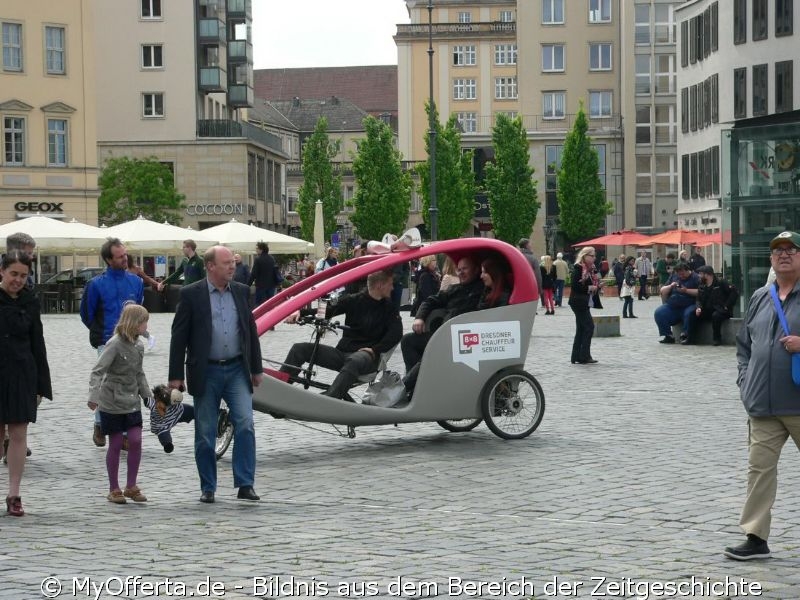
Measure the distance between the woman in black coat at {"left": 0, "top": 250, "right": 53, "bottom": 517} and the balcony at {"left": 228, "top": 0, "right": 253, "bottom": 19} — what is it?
74874 mm

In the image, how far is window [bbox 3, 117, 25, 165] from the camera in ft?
205

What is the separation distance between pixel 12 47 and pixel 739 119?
109ft

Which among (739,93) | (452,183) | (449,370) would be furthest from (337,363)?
(452,183)

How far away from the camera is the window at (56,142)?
6341cm

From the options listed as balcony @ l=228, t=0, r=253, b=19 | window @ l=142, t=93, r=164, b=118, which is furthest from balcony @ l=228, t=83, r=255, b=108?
window @ l=142, t=93, r=164, b=118

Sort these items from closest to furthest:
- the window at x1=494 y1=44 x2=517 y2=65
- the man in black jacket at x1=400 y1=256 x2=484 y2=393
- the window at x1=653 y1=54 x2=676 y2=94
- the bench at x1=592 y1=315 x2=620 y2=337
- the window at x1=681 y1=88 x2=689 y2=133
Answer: the man in black jacket at x1=400 y1=256 x2=484 y2=393, the bench at x1=592 y1=315 x2=620 y2=337, the window at x1=681 y1=88 x2=689 y2=133, the window at x1=653 y1=54 x2=676 y2=94, the window at x1=494 y1=44 x2=517 y2=65

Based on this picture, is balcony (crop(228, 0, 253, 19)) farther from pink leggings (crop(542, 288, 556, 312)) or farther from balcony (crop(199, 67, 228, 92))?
pink leggings (crop(542, 288, 556, 312))

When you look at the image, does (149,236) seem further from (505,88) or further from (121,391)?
(505,88)

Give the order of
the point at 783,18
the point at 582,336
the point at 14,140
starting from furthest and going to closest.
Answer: the point at 14,140
the point at 783,18
the point at 582,336

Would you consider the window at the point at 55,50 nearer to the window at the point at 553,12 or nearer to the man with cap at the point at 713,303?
the window at the point at 553,12

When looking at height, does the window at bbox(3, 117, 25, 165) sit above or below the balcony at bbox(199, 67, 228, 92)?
below

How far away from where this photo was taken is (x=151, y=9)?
78.1 m

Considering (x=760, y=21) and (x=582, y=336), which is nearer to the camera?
(x=582, y=336)

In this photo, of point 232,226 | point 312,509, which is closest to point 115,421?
point 312,509
